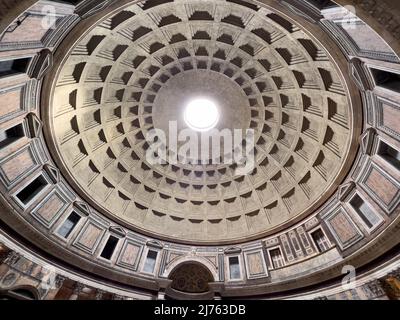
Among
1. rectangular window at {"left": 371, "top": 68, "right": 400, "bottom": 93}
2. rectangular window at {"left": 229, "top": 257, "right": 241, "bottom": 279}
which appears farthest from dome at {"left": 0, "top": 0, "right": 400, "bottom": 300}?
rectangular window at {"left": 229, "top": 257, "right": 241, "bottom": 279}

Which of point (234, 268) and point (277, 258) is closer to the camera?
point (277, 258)

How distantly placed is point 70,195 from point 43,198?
2104 millimetres

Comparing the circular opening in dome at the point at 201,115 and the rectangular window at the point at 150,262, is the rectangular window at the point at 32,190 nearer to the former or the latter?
the rectangular window at the point at 150,262

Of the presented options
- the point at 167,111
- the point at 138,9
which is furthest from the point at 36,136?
the point at 167,111

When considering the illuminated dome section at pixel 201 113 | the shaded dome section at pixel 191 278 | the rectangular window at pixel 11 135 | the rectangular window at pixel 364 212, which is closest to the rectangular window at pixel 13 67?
the illuminated dome section at pixel 201 113

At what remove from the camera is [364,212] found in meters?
13.9

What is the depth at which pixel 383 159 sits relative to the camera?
41.1 feet

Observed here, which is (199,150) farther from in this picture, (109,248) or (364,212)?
(364,212)

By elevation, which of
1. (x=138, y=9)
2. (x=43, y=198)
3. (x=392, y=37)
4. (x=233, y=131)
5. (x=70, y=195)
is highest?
(x=233, y=131)

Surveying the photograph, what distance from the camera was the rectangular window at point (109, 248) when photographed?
17469mm

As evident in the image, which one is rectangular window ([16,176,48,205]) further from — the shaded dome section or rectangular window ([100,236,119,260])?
the shaded dome section

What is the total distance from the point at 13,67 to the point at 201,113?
1459 cm

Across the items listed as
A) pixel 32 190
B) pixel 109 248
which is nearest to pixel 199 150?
pixel 109 248
